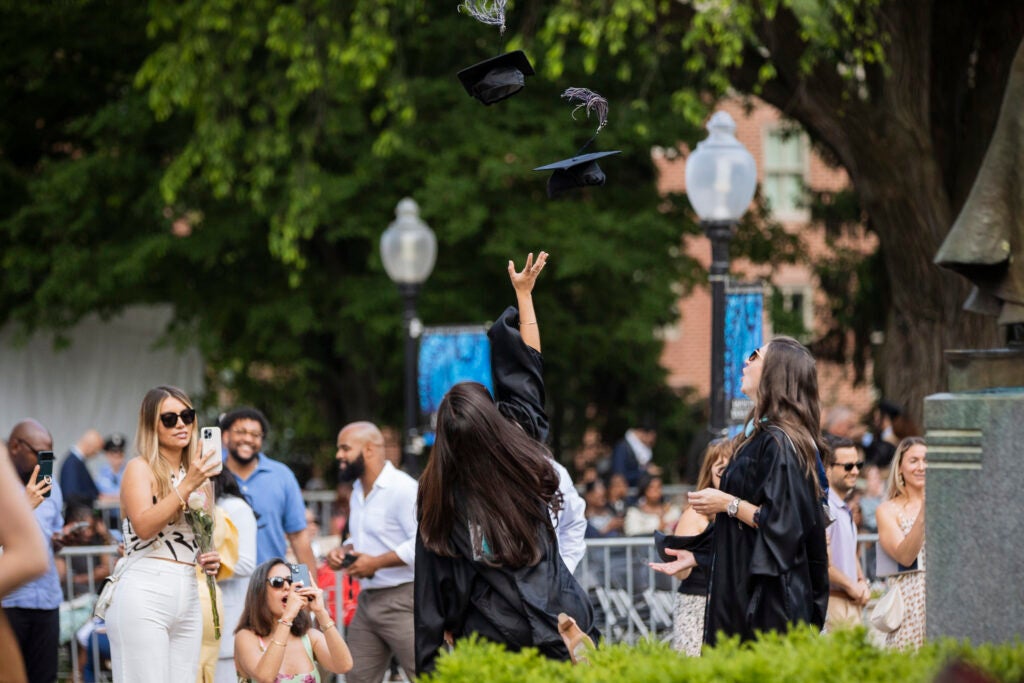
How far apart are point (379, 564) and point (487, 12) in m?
3.08

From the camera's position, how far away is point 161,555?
6.75 meters

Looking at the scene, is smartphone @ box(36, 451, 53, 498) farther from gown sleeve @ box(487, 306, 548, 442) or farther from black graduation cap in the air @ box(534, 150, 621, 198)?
black graduation cap in the air @ box(534, 150, 621, 198)

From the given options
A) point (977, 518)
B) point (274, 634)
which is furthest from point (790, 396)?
point (274, 634)

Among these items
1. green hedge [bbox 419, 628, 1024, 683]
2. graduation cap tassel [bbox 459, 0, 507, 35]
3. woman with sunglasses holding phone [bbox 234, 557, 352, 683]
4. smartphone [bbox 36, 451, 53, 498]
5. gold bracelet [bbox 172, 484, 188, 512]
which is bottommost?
woman with sunglasses holding phone [bbox 234, 557, 352, 683]

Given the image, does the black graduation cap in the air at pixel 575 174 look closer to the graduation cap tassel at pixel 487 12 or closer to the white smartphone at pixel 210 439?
the graduation cap tassel at pixel 487 12

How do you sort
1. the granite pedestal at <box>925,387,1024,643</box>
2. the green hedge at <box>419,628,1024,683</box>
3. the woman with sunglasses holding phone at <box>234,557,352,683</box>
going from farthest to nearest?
1. the woman with sunglasses holding phone at <box>234,557,352,683</box>
2. the granite pedestal at <box>925,387,1024,643</box>
3. the green hedge at <box>419,628,1024,683</box>

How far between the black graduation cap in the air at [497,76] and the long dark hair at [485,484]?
6.15ft

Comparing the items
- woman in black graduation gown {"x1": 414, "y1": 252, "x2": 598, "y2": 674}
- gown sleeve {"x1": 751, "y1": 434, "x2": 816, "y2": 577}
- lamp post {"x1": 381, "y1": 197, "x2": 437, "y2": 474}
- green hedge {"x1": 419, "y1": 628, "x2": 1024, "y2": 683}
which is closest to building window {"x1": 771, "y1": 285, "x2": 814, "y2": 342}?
lamp post {"x1": 381, "y1": 197, "x2": 437, "y2": 474}

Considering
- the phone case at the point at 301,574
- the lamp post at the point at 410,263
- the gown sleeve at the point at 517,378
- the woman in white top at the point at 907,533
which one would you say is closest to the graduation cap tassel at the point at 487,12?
the gown sleeve at the point at 517,378

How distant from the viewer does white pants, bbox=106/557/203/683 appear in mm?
6574

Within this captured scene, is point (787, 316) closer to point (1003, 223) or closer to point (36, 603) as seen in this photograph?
point (36, 603)

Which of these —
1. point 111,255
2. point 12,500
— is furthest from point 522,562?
point 111,255

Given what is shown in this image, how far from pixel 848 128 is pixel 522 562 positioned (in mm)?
10286

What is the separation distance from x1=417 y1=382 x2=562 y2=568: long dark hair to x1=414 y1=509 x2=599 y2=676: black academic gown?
0.05 m
